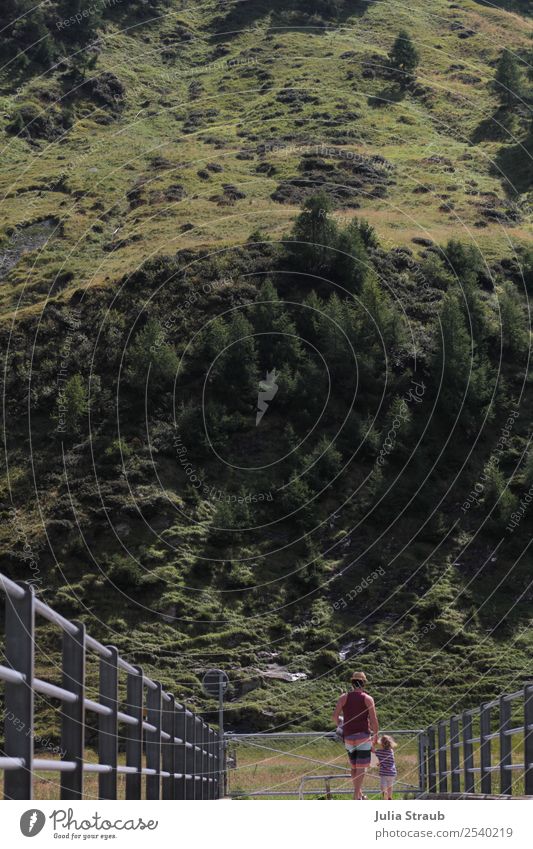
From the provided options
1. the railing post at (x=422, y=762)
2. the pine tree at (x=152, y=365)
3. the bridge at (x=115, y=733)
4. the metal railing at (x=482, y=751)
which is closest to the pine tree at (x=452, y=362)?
the pine tree at (x=152, y=365)

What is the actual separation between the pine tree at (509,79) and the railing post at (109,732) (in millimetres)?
141462

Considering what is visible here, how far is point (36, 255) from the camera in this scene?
327ft

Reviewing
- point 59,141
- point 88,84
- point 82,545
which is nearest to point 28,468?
point 82,545

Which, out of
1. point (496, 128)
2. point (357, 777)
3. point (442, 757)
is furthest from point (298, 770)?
point (496, 128)

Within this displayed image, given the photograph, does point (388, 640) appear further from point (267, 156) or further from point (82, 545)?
point (267, 156)

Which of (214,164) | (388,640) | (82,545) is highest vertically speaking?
(214,164)

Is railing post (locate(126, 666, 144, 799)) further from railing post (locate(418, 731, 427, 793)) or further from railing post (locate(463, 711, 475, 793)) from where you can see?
railing post (locate(418, 731, 427, 793))

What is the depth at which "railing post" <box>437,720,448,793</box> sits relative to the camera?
18.8 meters

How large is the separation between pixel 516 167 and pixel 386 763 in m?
119

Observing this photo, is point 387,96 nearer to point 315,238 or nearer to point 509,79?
point 509,79

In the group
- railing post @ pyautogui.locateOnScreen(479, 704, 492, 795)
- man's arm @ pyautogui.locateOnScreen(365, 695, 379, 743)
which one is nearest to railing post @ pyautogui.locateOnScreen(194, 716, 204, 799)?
man's arm @ pyautogui.locateOnScreen(365, 695, 379, 743)

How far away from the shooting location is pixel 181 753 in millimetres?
13125

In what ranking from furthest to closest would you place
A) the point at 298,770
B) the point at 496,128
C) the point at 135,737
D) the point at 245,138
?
the point at 496,128, the point at 245,138, the point at 298,770, the point at 135,737

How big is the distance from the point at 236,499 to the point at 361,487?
727 centimetres
